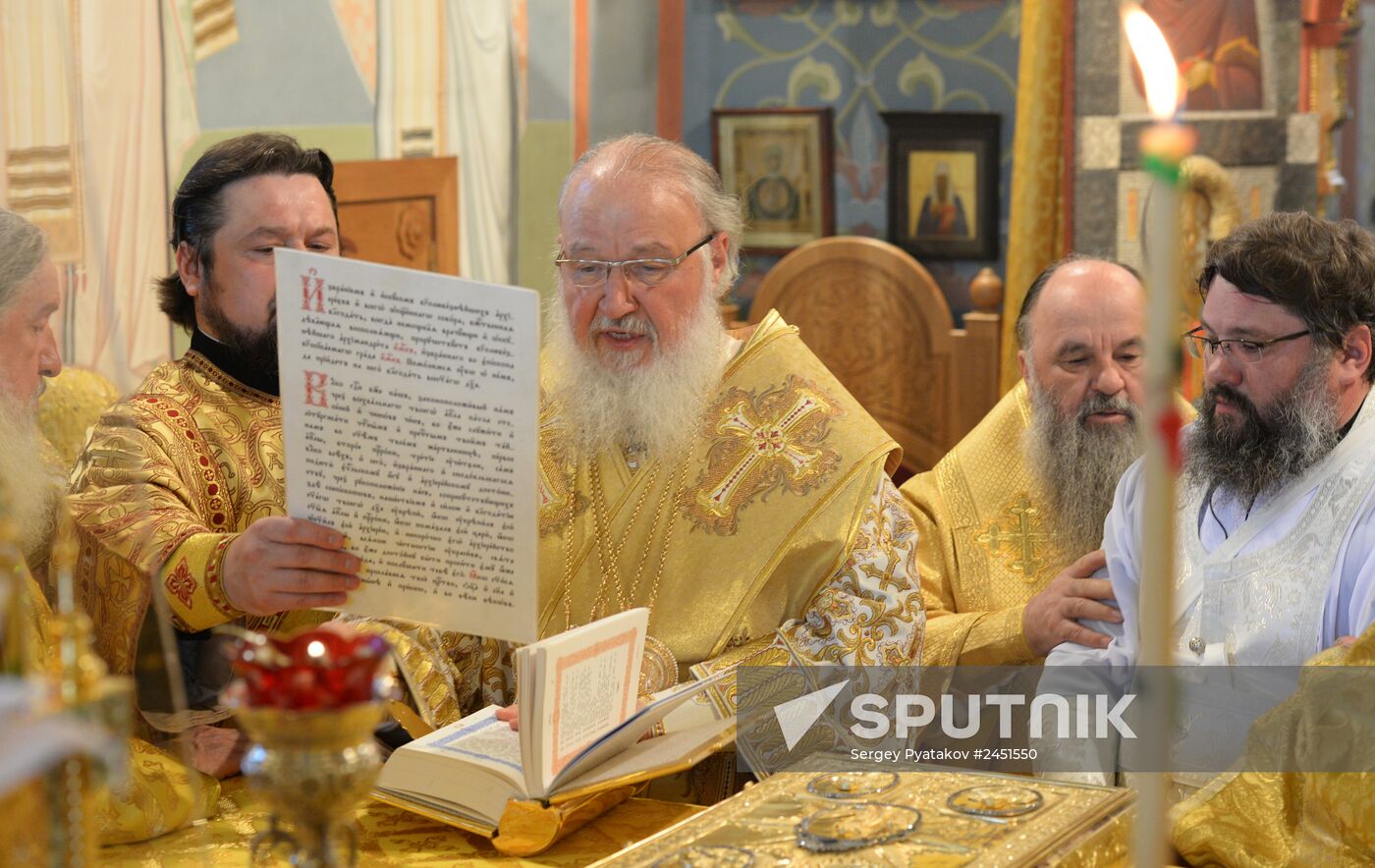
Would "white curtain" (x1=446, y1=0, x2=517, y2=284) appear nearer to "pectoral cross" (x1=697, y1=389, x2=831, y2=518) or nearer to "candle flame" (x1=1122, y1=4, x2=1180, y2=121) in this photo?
"pectoral cross" (x1=697, y1=389, x2=831, y2=518)

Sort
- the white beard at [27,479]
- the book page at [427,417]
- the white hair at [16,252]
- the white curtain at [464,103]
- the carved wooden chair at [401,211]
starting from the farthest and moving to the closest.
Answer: the white curtain at [464,103], the carved wooden chair at [401,211], the white hair at [16,252], the white beard at [27,479], the book page at [427,417]

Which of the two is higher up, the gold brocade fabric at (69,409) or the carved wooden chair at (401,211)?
the carved wooden chair at (401,211)

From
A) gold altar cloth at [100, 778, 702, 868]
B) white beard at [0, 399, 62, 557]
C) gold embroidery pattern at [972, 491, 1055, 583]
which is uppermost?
white beard at [0, 399, 62, 557]

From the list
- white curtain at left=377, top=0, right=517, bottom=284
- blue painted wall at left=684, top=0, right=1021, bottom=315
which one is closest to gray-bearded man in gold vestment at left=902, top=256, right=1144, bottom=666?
white curtain at left=377, top=0, right=517, bottom=284

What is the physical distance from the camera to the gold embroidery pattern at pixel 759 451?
3121 millimetres

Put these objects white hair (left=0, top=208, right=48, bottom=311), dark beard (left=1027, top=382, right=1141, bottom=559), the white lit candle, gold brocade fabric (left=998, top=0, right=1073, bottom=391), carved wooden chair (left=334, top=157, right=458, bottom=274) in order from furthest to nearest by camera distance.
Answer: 1. gold brocade fabric (left=998, top=0, right=1073, bottom=391)
2. carved wooden chair (left=334, top=157, right=458, bottom=274)
3. dark beard (left=1027, top=382, right=1141, bottom=559)
4. white hair (left=0, top=208, right=48, bottom=311)
5. the white lit candle

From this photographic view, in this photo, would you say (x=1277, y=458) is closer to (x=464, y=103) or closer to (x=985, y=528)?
(x=985, y=528)

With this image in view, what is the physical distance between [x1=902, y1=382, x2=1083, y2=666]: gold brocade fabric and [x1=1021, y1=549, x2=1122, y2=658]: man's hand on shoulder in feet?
0.77

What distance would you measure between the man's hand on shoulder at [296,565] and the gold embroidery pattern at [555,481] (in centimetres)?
87

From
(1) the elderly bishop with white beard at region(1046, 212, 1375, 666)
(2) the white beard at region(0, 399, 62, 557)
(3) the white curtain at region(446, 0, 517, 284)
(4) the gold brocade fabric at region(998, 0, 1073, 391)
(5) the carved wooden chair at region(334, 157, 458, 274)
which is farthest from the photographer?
(4) the gold brocade fabric at region(998, 0, 1073, 391)

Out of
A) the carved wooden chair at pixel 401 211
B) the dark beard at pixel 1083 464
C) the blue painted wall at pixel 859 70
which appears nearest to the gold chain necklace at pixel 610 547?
the dark beard at pixel 1083 464

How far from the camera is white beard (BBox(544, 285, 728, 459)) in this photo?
317cm

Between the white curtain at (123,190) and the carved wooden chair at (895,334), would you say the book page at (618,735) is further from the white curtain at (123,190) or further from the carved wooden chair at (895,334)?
the carved wooden chair at (895,334)

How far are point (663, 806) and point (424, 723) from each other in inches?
22.0
